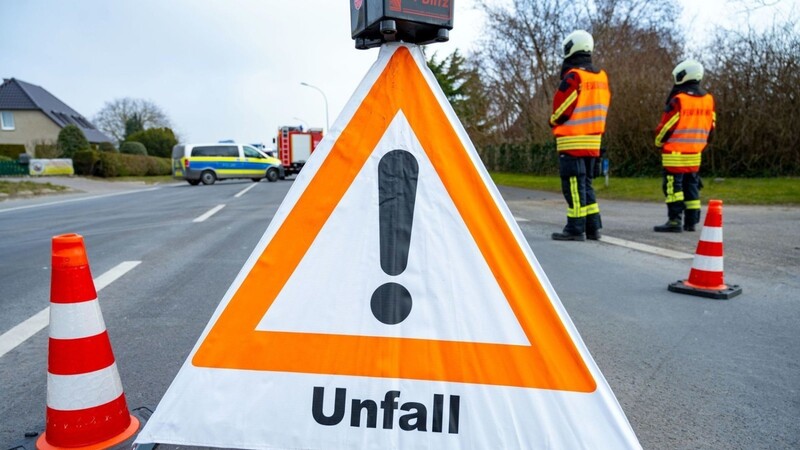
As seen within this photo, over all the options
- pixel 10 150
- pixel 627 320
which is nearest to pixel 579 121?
pixel 627 320

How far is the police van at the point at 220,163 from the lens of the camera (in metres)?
30.3

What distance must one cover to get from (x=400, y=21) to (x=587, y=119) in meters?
5.43

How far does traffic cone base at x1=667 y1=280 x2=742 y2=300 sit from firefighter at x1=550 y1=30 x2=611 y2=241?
7.87ft

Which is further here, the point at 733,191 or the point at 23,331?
the point at 733,191

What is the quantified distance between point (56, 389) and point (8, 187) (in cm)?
2335

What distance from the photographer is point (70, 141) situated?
44750 millimetres

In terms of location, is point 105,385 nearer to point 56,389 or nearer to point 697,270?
point 56,389

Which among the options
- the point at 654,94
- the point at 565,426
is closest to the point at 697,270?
the point at 565,426

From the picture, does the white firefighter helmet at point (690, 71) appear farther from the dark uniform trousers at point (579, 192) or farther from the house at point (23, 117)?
the house at point (23, 117)

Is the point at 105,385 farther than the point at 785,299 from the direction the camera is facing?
No

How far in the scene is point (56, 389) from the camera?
2.25 m

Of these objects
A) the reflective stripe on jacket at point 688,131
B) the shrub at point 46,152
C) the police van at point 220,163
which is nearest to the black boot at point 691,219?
the reflective stripe on jacket at point 688,131

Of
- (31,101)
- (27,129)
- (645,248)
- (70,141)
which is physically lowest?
(645,248)

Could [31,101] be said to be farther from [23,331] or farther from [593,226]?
[593,226]
